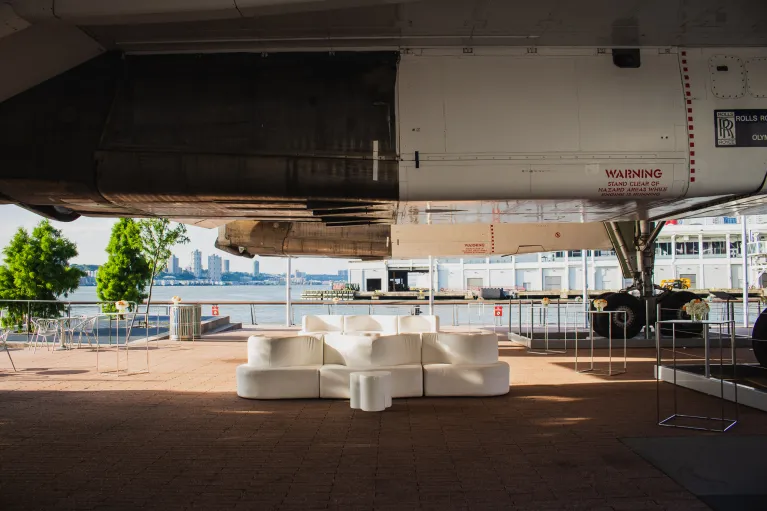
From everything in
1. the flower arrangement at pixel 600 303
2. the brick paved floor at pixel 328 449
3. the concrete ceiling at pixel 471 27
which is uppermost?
the concrete ceiling at pixel 471 27

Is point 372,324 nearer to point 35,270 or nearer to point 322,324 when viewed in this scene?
point 322,324

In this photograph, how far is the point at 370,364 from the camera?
8.05m

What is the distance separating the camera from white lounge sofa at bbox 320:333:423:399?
8016 millimetres

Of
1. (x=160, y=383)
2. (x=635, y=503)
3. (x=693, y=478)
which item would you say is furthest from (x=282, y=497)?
(x=160, y=383)

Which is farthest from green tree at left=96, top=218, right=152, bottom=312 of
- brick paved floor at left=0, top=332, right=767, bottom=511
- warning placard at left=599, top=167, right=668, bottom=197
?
warning placard at left=599, top=167, right=668, bottom=197

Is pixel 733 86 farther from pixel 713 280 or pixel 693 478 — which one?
pixel 713 280

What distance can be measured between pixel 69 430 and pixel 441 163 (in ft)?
16.1

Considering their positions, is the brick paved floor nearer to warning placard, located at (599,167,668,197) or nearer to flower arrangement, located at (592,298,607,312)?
flower arrangement, located at (592,298,607,312)

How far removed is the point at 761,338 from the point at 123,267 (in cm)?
1787

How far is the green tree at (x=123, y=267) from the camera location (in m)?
19.5

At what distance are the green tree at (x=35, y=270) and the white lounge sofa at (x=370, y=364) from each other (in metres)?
12.6

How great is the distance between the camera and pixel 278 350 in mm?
8188

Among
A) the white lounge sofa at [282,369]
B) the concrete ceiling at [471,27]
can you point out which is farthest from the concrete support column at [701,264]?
the white lounge sofa at [282,369]

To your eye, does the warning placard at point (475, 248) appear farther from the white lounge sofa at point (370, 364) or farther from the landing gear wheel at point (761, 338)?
the landing gear wheel at point (761, 338)
